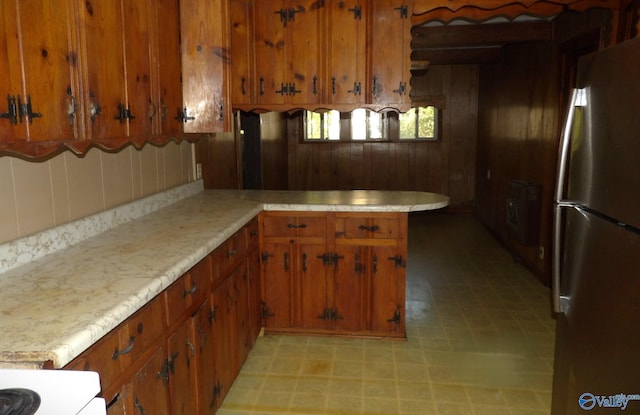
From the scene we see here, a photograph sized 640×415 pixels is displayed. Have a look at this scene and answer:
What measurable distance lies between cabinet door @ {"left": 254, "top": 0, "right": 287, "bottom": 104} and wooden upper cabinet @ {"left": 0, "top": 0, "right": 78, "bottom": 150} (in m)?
1.71

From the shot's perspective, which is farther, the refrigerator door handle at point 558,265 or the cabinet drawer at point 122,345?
the refrigerator door handle at point 558,265

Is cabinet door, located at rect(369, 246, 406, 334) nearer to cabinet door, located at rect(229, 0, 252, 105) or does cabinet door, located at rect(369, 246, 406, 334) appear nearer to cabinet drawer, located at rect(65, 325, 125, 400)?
cabinet door, located at rect(229, 0, 252, 105)

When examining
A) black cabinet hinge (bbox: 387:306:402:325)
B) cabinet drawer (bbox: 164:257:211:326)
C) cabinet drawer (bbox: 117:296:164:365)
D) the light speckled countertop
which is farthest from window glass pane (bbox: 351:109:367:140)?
cabinet drawer (bbox: 117:296:164:365)

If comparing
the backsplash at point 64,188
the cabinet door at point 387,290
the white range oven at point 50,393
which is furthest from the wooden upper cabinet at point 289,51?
the white range oven at point 50,393

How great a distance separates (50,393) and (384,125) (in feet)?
23.5

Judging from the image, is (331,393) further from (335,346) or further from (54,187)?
(54,187)

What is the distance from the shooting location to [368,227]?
9.98 ft

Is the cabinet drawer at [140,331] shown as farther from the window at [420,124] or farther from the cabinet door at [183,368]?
the window at [420,124]

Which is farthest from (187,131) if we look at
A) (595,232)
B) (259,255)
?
(595,232)

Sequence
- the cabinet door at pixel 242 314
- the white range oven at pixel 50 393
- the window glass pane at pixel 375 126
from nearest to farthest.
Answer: the white range oven at pixel 50 393 < the cabinet door at pixel 242 314 < the window glass pane at pixel 375 126

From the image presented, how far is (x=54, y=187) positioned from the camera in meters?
2.04

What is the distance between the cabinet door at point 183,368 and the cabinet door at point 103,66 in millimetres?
789

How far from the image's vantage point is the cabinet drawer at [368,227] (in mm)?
3016

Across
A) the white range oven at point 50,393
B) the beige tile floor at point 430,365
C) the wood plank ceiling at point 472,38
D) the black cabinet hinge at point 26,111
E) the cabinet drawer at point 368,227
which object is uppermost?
the wood plank ceiling at point 472,38
